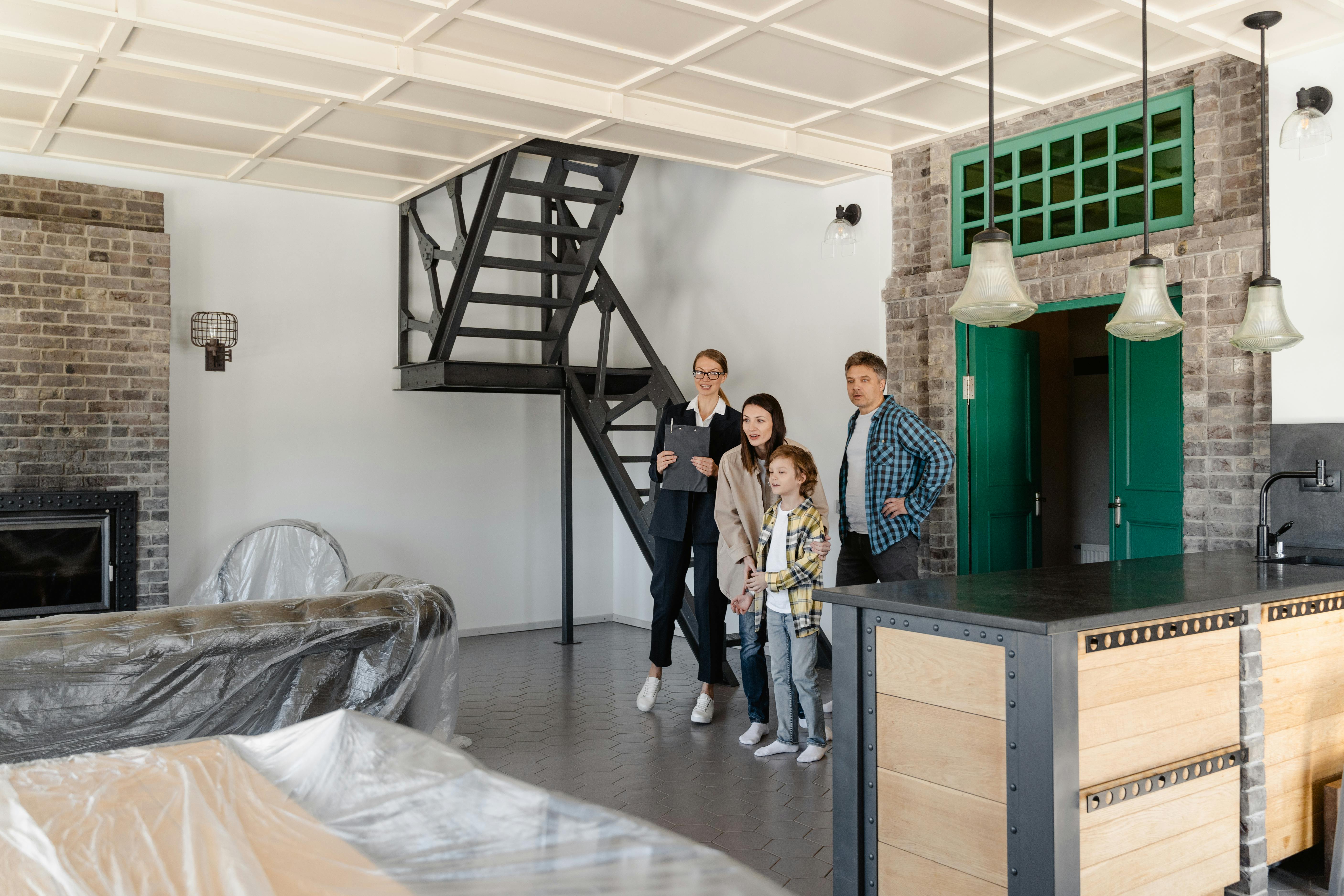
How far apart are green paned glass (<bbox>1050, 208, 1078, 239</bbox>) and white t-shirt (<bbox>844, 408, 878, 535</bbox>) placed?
156cm

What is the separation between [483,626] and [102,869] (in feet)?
20.9

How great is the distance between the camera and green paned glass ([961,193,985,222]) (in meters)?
5.77

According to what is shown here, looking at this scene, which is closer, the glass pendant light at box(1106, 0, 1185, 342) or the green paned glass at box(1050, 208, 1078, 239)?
the glass pendant light at box(1106, 0, 1185, 342)

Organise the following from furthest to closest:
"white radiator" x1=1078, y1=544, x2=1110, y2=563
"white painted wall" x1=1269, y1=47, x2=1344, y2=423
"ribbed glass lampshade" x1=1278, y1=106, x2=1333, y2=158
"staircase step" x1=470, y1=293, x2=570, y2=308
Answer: "white radiator" x1=1078, y1=544, x2=1110, y2=563 → "staircase step" x1=470, y1=293, x2=570, y2=308 → "white painted wall" x1=1269, y1=47, x2=1344, y2=423 → "ribbed glass lampshade" x1=1278, y1=106, x2=1333, y2=158

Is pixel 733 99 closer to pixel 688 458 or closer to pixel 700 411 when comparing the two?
pixel 700 411

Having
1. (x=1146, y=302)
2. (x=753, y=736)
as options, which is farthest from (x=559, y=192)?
(x=1146, y=302)

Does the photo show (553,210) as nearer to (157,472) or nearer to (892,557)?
(157,472)

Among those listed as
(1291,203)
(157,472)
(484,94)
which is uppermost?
(484,94)

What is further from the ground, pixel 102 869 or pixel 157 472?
pixel 157 472

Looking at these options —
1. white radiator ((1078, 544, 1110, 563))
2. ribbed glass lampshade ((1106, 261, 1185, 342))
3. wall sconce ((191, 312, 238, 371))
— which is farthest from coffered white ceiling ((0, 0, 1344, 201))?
white radiator ((1078, 544, 1110, 563))

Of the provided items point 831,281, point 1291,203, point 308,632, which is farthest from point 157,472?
point 1291,203

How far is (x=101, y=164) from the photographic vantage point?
20.8 feet

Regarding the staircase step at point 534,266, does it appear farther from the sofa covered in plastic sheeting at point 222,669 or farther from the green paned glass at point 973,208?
the sofa covered in plastic sheeting at point 222,669

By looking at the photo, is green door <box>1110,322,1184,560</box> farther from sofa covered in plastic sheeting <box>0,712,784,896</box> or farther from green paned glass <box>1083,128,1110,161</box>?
sofa covered in plastic sheeting <box>0,712,784,896</box>
